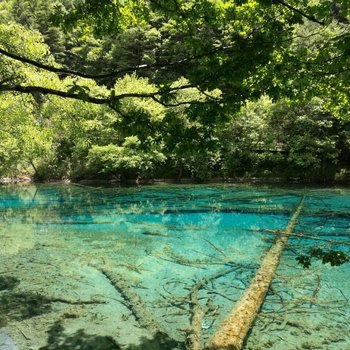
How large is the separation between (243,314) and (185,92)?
80.5 ft

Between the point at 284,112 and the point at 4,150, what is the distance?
2145cm

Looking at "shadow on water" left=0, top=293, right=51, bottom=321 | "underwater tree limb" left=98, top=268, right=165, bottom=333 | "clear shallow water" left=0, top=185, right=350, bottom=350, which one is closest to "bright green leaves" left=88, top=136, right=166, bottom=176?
"clear shallow water" left=0, top=185, right=350, bottom=350

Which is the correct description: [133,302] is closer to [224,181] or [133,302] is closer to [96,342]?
[96,342]

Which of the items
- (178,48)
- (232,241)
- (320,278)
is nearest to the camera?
(320,278)

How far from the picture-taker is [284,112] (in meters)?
A: 27.9

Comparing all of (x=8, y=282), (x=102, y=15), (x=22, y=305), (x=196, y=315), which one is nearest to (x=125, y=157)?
(x=8, y=282)

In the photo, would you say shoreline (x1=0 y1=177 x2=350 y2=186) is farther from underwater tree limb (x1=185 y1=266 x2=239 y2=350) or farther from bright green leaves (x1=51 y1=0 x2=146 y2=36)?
bright green leaves (x1=51 y1=0 x2=146 y2=36)

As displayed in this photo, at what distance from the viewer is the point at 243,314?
198 inches

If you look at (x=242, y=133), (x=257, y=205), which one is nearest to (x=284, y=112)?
(x=242, y=133)

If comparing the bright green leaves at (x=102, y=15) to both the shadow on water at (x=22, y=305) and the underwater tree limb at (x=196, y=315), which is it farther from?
the shadow on water at (x=22, y=305)

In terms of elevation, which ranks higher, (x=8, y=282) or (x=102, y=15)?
(x=102, y=15)

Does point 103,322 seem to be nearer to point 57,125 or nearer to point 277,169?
point 57,125

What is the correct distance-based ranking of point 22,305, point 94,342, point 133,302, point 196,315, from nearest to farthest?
1. point 94,342
2. point 196,315
3. point 22,305
4. point 133,302

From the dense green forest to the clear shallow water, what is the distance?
2.45 metres
